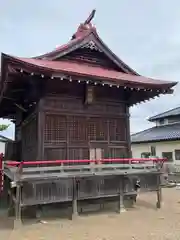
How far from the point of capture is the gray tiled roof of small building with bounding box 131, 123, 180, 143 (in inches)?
982

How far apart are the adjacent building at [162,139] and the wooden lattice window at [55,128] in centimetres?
1563

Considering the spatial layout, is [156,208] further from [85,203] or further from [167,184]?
[167,184]

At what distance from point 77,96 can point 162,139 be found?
52.8 feet

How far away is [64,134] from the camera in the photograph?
10.4 metres

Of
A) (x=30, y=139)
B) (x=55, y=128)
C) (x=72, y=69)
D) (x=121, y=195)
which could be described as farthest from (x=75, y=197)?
(x=72, y=69)

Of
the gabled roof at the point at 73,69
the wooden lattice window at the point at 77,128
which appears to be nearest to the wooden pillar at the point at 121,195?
the wooden lattice window at the point at 77,128

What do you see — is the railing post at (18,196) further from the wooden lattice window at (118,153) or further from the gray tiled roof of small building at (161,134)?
the gray tiled roof of small building at (161,134)

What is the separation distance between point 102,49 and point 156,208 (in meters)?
7.08

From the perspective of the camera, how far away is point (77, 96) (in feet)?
35.6

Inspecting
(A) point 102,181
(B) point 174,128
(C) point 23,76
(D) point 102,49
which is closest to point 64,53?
(D) point 102,49

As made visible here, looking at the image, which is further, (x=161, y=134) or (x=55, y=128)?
(x=161, y=134)

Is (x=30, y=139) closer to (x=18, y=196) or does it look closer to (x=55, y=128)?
(x=55, y=128)

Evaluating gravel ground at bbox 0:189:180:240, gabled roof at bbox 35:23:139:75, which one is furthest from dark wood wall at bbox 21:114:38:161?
gravel ground at bbox 0:189:180:240

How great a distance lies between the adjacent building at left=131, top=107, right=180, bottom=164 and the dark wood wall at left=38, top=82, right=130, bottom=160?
44.4 feet
